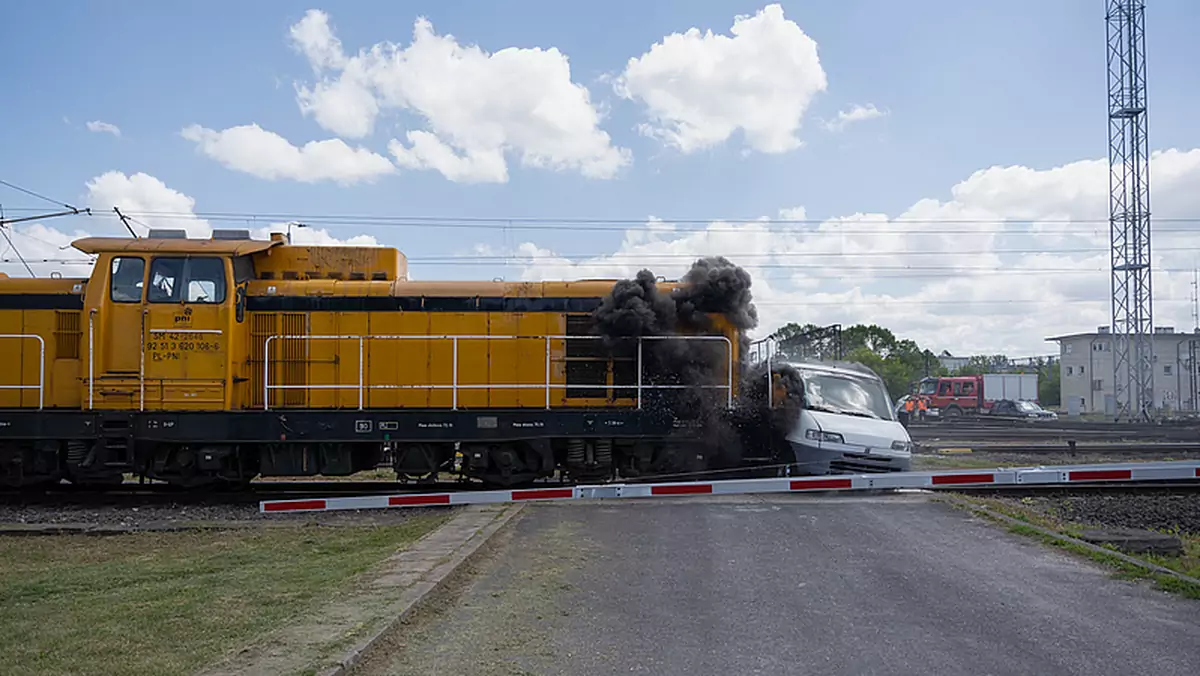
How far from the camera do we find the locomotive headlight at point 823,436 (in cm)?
1398

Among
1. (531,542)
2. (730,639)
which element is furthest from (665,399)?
(730,639)

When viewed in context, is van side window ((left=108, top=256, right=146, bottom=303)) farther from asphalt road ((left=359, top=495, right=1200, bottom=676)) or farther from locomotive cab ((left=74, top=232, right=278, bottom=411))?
asphalt road ((left=359, top=495, right=1200, bottom=676))

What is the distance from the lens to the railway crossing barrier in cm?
894

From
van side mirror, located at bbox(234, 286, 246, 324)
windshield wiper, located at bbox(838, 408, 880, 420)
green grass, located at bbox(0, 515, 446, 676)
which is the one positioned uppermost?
van side mirror, located at bbox(234, 286, 246, 324)

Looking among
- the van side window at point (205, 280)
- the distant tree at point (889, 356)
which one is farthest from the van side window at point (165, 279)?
the distant tree at point (889, 356)

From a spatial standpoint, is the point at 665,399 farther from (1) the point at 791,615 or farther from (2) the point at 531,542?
(1) the point at 791,615

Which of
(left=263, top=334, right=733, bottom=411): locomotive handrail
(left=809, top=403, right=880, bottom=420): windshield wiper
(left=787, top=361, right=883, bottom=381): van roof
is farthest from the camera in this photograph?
(left=787, top=361, right=883, bottom=381): van roof

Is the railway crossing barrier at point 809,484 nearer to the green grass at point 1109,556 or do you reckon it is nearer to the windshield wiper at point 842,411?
the green grass at point 1109,556

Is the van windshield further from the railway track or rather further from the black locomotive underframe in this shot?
the railway track

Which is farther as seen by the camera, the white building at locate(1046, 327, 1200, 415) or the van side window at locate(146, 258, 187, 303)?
the white building at locate(1046, 327, 1200, 415)

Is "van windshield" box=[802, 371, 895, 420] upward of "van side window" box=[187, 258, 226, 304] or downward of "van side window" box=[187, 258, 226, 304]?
downward

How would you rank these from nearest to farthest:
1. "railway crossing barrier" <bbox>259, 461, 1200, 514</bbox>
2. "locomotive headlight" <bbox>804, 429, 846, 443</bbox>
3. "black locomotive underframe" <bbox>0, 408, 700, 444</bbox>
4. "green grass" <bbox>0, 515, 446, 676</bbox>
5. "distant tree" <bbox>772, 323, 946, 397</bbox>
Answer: "green grass" <bbox>0, 515, 446, 676</bbox>, "railway crossing barrier" <bbox>259, 461, 1200, 514</bbox>, "black locomotive underframe" <bbox>0, 408, 700, 444</bbox>, "locomotive headlight" <bbox>804, 429, 846, 443</bbox>, "distant tree" <bbox>772, 323, 946, 397</bbox>

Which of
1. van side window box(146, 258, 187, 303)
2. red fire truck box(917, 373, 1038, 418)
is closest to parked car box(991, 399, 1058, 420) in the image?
red fire truck box(917, 373, 1038, 418)

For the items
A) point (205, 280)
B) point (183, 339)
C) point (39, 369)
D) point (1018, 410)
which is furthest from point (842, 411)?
point (1018, 410)
